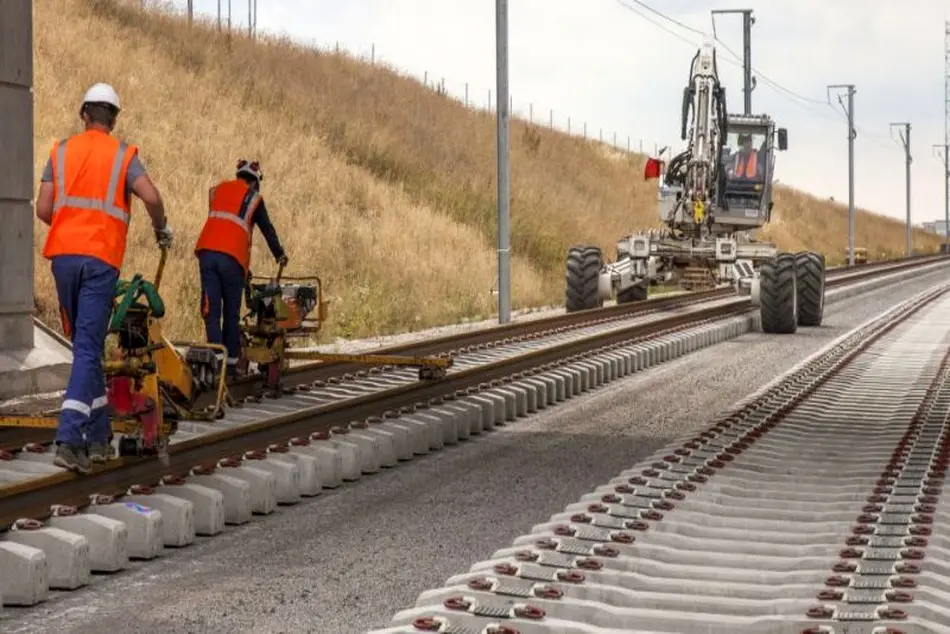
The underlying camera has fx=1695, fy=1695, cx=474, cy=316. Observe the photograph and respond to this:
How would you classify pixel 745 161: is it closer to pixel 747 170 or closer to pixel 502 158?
pixel 747 170

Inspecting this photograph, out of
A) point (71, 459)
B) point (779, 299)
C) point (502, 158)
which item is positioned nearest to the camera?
point (71, 459)

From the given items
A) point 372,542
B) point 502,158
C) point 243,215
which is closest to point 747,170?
point 502,158

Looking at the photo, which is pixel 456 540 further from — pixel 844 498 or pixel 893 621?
pixel 893 621

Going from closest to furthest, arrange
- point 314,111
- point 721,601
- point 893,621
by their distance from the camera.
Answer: point 893,621
point 721,601
point 314,111

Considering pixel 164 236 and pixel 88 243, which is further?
pixel 164 236

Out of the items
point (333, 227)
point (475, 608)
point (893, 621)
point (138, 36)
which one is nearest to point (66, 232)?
point (475, 608)

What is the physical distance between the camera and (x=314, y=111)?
159 feet

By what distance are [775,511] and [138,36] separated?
127 ft

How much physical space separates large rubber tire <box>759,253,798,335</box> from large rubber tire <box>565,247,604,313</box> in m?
3.18

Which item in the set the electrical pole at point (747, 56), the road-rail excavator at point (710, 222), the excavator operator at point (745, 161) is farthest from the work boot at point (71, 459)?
the electrical pole at point (747, 56)

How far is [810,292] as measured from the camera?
27.5 metres

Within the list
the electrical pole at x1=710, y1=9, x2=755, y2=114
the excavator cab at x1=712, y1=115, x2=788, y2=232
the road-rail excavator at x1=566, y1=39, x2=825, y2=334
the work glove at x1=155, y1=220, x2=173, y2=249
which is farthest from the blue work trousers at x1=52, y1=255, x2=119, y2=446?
the electrical pole at x1=710, y1=9, x2=755, y2=114

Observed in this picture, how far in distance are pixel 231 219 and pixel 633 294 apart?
18.3m

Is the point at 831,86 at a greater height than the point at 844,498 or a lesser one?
greater
